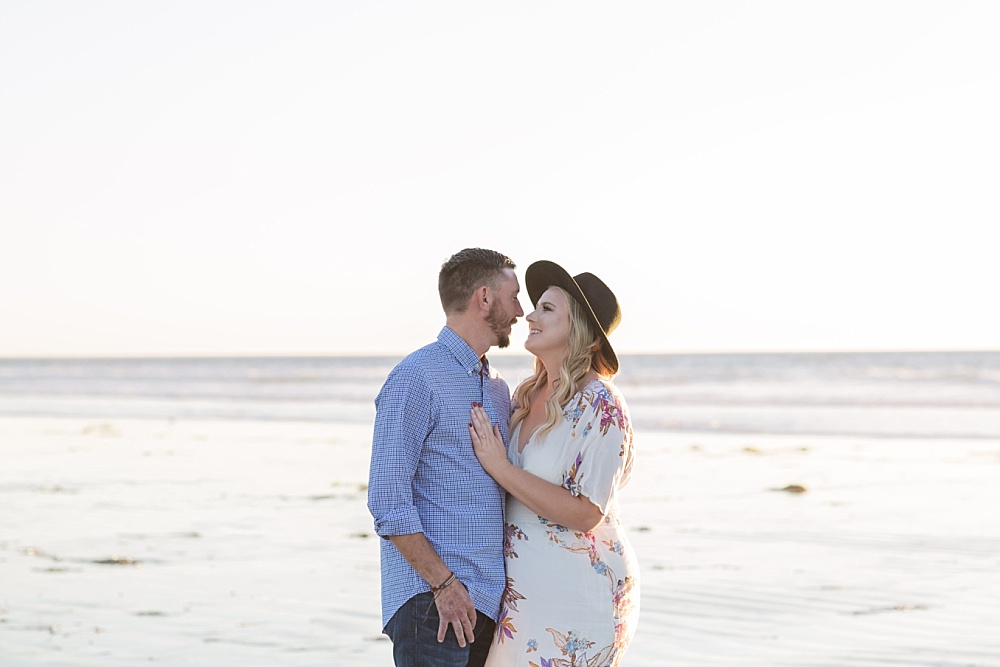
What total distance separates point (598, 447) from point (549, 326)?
21.1 inches

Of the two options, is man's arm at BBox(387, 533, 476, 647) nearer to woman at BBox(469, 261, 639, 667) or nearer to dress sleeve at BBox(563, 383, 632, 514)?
woman at BBox(469, 261, 639, 667)

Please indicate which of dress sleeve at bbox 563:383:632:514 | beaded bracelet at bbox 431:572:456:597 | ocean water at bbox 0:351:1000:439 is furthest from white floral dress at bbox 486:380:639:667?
ocean water at bbox 0:351:1000:439

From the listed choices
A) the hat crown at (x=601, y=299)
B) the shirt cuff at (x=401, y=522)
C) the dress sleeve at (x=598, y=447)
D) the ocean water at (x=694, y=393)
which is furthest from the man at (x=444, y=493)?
the ocean water at (x=694, y=393)

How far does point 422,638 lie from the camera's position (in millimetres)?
3654

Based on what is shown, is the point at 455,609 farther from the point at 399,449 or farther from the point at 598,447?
the point at 598,447

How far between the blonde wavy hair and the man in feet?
0.93

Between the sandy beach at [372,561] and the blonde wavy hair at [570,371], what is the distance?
6.93 feet

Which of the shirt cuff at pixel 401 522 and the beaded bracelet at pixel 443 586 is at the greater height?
the shirt cuff at pixel 401 522

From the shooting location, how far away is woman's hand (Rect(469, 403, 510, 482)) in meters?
3.73

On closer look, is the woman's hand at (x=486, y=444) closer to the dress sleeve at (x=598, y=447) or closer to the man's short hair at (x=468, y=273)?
the dress sleeve at (x=598, y=447)

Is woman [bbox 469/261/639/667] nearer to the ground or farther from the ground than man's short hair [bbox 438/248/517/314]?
nearer to the ground

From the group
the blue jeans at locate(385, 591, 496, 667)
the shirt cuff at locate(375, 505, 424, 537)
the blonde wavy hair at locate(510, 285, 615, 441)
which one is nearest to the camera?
the shirt cuff at locate(375, 505, 424, 537)

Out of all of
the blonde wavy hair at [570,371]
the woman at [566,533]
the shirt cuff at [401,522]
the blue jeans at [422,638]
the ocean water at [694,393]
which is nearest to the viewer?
the shirt cuff at [401,522]

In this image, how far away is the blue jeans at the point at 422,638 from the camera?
144 inches
